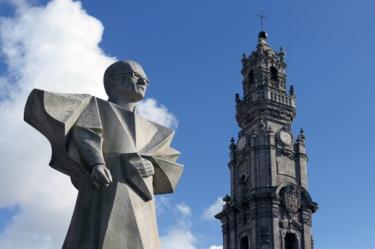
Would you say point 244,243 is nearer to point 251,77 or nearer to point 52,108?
point 251,77

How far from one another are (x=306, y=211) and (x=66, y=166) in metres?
46.0

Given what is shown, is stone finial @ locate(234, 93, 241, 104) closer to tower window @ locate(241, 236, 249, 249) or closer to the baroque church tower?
the baroque church tower

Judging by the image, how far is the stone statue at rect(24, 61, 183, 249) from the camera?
5.84 m

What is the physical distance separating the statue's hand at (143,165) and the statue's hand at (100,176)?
1.10ft

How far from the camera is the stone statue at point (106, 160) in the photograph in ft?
19.2

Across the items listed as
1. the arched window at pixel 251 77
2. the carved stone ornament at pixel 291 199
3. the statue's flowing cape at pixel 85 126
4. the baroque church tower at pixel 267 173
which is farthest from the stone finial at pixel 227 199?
the statue's flowing cape at pixel 85 126

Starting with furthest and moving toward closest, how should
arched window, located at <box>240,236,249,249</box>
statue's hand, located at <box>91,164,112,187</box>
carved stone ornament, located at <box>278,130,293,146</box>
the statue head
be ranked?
carved stone ornament, located at <box>278,130,293,146</box> < arched window, located at <box>240,236,249,249</box> < the statue head < statue's hand, located at <box>91,164,112,187</box>

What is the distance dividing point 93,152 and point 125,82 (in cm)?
87

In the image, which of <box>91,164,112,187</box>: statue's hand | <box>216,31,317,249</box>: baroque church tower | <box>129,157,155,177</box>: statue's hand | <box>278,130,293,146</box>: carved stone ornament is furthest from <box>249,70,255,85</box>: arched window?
<box>91,164,112,187</box>: statue's hand

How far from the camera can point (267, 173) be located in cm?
5006

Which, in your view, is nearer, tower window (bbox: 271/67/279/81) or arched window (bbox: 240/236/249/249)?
arched window (bbox: 240/236/249/249)

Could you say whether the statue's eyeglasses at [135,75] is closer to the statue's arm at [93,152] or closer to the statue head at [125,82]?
the statue head at [125,82]

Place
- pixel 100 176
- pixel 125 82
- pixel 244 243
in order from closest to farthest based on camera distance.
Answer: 1. pixel 100 176
2. pixel 125 82
3. pixel 244 243

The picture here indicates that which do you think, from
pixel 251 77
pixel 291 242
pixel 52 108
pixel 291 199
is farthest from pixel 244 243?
pixel 52 108
